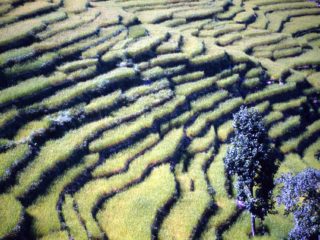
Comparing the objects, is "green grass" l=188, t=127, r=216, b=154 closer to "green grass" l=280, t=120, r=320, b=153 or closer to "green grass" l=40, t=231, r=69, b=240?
"green grass" l=280, t=120, r=320, b=153

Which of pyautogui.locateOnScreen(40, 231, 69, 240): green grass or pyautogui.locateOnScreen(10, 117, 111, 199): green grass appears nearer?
pyautogui.locateOnScreen(40, 231, 69, 240): green grass

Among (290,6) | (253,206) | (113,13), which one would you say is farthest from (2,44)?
(290,6)

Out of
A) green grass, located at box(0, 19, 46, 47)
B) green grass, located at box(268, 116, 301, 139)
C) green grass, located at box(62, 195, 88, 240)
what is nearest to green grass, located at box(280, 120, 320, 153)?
green grass, located at box(268, 116, 301, 139)

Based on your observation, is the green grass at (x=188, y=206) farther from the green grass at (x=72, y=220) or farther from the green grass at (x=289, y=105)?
the green grass at (x=289, y=105)

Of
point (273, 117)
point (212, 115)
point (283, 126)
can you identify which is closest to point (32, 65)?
point (212, 115)

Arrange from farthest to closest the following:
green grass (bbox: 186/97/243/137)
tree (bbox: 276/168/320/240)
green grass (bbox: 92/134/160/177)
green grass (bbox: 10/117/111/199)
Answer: green grass (bbox: 186/97/243/137), green grass (bbox: 92/134/160/177), green grass (bbox: 10/117/111/199), tree (bbox: 276/168/320/240)

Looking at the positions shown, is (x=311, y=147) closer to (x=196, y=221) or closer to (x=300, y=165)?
(x=300, y=165)
